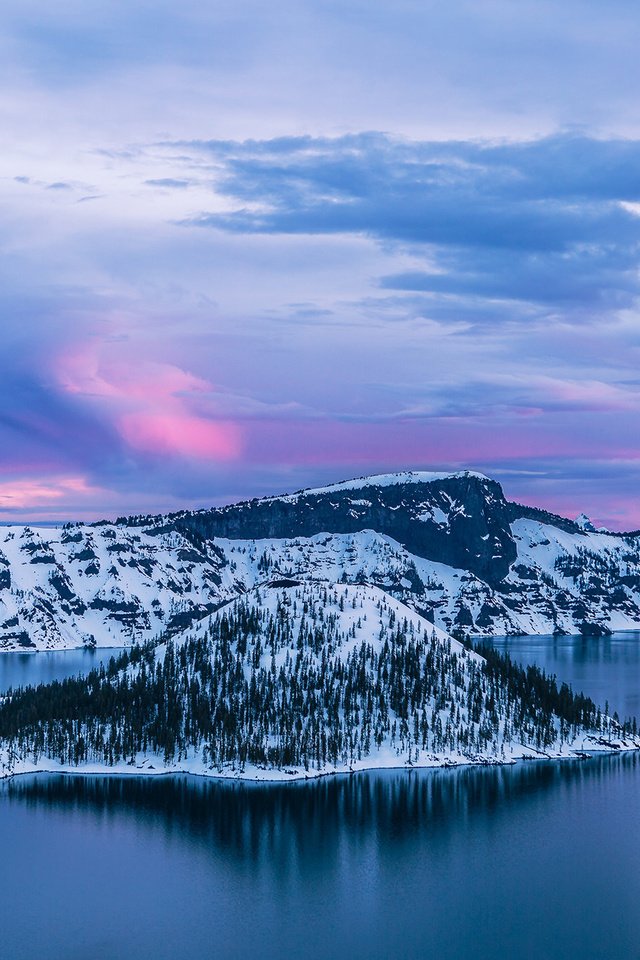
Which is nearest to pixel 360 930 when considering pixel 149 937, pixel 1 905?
pixel 149 937

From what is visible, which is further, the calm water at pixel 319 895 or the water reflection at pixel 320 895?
the water reflection at pixel 320 895

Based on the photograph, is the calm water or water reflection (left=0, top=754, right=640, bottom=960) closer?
the calm water

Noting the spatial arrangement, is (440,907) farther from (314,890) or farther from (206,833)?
(206,833)

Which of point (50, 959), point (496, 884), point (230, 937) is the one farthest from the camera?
point (496, 884)

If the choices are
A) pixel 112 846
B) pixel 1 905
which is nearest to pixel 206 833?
pixel 112 846

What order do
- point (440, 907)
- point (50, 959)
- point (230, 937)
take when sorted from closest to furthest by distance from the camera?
1. point (50, 959)
2. point (230, 937)
3. point (440, 907)

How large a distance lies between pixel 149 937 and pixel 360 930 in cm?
2700

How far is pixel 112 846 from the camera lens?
7598 inches

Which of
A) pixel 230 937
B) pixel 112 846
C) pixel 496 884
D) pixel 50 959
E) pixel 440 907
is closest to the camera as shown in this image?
pixel 50 959

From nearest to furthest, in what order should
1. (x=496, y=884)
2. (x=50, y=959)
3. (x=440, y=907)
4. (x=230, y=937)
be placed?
1. (x=50, y=959)
2. (x=230, y=937)
3. (x=440, y=907)
4. (x=496, y=884)

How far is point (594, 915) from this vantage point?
155500 mm

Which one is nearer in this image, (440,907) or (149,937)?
(149,937)

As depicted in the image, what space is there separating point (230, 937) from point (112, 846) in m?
50.2

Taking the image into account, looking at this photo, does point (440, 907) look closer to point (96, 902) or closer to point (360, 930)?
point (360, 930)
